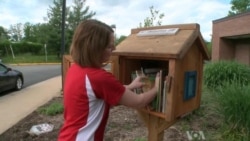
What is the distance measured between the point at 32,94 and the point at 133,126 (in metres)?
6.30

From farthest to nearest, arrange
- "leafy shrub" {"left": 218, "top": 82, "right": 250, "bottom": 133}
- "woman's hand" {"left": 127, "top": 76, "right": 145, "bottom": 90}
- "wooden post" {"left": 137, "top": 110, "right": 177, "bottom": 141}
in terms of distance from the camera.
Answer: "leafy shrub" {"left": 218, "top": 82, "right": 250, "bottom": 133}, "wooden post" {"left": 137, "top": 110, "right": 177, "bottom": 141}, "woman's hand" {"left": 127, "top": 76, "right": 145, "bottom": 90}

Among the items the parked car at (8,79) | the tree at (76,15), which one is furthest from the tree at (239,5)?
the parked car at (8,79)

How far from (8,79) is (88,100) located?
10085 mm

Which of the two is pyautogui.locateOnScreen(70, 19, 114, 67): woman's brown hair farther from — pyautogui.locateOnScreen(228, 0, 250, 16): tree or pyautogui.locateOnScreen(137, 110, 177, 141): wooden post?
pyautogui.locateOnScreen(228, 0, 250, 16): tree

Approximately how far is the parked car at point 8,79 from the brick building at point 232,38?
447 inches

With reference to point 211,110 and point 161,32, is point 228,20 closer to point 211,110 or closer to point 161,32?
point 211,110

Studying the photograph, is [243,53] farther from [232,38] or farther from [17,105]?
[17,105]

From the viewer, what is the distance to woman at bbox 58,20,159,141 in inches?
77.2

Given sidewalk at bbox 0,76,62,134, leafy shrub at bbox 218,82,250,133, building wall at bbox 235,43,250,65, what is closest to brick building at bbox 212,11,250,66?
building wall at bbox 235,43,250,65

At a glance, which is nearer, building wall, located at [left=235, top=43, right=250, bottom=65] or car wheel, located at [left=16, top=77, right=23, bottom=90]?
car wheel, located at [left=16, top=77, right=23, bottom=90]

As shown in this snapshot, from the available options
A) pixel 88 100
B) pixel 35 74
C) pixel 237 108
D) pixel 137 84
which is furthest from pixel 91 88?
pixel 35 74

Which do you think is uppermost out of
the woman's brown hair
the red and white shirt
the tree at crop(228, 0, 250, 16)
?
the tree at crop(228, 0, 250, 16)

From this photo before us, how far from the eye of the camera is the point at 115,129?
208 inches

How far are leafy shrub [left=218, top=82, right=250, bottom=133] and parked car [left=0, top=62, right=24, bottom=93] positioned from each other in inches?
325
